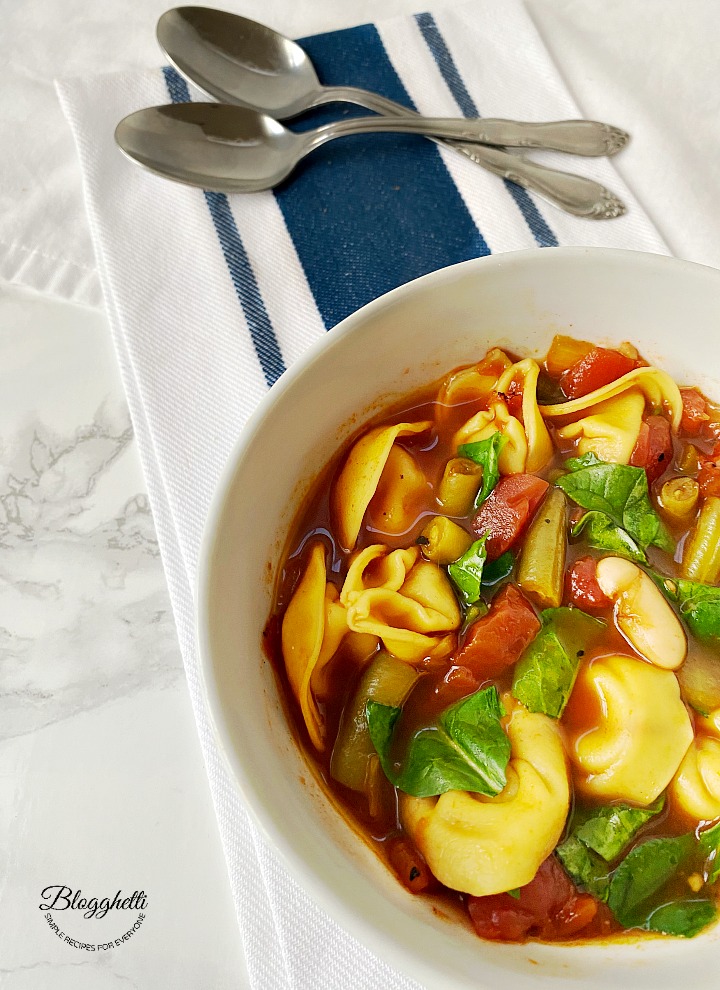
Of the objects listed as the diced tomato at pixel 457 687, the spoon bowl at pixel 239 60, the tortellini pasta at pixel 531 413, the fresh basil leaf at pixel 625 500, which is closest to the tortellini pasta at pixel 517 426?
the tortellini pasta at pixel 531 413

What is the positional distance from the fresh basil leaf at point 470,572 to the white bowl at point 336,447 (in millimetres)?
366

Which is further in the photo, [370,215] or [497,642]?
[370,215]

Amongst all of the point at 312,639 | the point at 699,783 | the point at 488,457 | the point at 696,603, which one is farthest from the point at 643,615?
the point at 312,639

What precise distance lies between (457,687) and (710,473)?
0.73 metres

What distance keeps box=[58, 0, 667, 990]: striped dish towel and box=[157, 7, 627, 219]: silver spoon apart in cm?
6

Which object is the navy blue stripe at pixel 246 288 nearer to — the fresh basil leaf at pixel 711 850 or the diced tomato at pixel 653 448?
the diced tomato at pixel 653 448

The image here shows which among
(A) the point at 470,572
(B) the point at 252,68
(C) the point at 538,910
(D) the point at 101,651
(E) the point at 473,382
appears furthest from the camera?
(B) the point at 252,68

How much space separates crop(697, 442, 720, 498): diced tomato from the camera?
6.02ft

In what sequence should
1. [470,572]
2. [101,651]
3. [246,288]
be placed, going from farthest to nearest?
[246,288] < [101,651] < [470,572]

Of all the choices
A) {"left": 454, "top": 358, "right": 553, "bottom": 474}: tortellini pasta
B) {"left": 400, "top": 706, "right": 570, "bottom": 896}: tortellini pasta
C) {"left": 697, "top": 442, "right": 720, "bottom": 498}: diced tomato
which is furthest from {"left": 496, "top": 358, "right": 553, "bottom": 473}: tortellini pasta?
{"left": 400, "top": 706, "right": 570, "bottom": 896}: tortellini pasta

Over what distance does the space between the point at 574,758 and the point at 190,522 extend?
1.00m

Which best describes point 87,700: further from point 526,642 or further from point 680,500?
point 680,500

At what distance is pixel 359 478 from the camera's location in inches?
71.9

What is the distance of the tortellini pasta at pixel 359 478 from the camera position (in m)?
1.81
